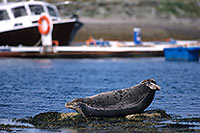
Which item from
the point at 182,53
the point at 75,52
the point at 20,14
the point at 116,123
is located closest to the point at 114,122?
the point at 116,123

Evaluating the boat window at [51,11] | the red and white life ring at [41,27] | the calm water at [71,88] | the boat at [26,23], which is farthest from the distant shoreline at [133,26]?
the calm water at [71,88]

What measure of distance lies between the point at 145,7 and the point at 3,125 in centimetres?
8774

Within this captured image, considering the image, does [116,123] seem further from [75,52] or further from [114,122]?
[75,52]

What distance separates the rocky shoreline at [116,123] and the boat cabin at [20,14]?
3286cm

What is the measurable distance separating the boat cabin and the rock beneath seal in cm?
3329

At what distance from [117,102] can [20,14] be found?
34611 mm

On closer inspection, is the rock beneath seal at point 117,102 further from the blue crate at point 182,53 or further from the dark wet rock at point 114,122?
the blue crate at point 182,53

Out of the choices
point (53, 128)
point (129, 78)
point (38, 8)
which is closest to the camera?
point (53, 128)

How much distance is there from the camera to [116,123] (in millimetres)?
14281

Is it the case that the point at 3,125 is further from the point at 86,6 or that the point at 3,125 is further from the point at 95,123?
the point at 86,6

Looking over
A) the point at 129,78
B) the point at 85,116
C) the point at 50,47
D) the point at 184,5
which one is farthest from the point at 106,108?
the point at 184,5

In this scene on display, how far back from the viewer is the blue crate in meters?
47.3

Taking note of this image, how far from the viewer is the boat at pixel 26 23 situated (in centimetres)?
4728

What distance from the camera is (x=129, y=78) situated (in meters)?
31.3
